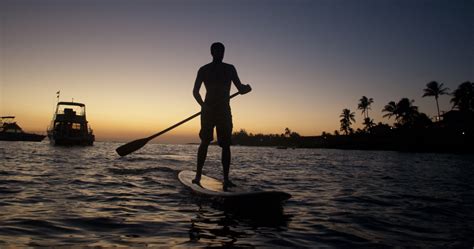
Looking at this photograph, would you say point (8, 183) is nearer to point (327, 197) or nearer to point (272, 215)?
point (272, 215)

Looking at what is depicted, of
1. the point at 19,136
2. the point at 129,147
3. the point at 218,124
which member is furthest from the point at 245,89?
the point at 19,136

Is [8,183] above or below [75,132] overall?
below

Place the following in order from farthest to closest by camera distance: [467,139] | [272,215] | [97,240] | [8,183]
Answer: [467,139] → [8,183] → [272,215] → [97,240]

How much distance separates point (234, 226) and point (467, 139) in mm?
59697

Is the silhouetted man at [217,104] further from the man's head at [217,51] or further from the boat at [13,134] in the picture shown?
the boat at [13,134]

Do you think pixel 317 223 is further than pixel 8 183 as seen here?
No

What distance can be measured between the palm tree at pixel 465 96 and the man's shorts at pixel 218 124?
6159cm

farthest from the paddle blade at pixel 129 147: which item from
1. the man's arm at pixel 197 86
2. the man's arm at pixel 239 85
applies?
the man's arm at pixel 239 85

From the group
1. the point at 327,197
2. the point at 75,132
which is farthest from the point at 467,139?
the point at 75,132

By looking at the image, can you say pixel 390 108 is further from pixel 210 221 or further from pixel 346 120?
pixel 210 221

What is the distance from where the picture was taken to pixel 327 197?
5.46 m

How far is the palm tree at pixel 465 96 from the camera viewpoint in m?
52.0

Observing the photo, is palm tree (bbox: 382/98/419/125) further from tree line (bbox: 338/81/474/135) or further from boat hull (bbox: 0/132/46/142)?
boat hull (bbox: 0/132/46/142)

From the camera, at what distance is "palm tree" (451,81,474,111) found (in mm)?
52031
